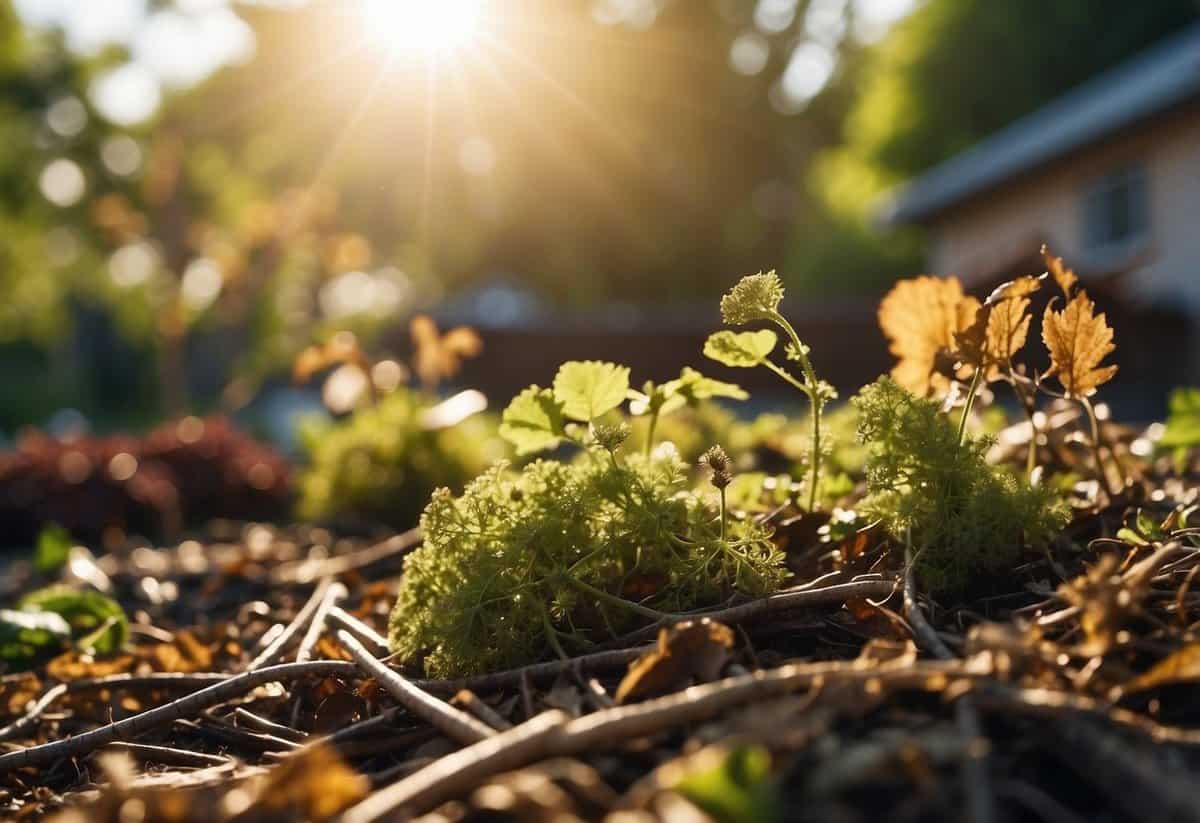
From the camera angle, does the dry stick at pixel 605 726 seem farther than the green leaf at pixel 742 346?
No

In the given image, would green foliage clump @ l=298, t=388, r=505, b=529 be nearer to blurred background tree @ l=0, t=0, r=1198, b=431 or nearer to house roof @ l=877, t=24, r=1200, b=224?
house roof @ l=877, t=24, r=1200, b=224

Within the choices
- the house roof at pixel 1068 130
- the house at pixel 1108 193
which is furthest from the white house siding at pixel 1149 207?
the house roof at pixel 1068 130

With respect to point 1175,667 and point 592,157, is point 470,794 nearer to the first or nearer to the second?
point 1175,667

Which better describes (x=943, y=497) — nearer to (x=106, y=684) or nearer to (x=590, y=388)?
(x=590, y=388)

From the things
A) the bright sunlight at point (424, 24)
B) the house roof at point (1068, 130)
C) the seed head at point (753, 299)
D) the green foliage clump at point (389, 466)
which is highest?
the bright sunlight at point (424, 24)

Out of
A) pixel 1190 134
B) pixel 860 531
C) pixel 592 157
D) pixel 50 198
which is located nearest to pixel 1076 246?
pixel 1190 134

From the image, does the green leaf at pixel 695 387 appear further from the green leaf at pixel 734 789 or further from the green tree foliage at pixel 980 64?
the green tree foliage at pixel 980 64
